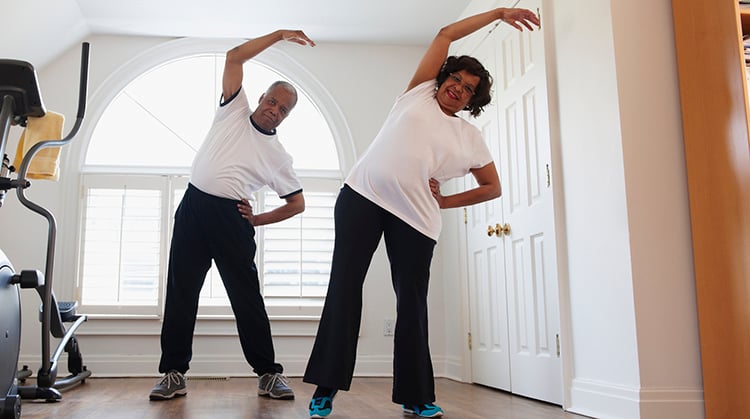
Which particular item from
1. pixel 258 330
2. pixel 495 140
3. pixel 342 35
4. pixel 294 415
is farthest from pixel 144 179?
pixel 294 415

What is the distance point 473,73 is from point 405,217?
0.53 m

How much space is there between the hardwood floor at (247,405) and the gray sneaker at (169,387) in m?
0.04

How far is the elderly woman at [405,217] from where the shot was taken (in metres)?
2.09

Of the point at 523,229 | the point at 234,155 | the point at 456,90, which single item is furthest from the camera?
the point at 523,229

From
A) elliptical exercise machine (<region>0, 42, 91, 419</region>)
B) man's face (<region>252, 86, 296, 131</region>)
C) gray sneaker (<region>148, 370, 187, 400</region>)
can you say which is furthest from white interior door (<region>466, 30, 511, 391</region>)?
elliptical exercise machine (<region>0, 42, 91, 419</region>)

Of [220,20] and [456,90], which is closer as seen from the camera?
[456,90]

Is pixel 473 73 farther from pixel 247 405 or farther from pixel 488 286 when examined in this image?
pixel 488 286

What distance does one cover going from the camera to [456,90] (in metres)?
2.19

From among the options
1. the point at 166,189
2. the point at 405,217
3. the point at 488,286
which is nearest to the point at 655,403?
the point at 405,217

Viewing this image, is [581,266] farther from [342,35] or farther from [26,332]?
[26,332]

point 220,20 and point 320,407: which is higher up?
point 220,20

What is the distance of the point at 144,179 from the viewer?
4.29 metres

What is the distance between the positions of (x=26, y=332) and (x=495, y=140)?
303cm

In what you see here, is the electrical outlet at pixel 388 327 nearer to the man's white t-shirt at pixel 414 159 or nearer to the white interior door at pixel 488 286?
the white interior door at pixel 488 286
